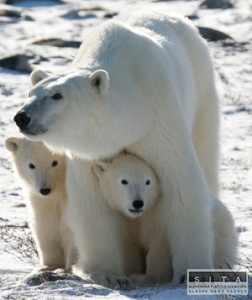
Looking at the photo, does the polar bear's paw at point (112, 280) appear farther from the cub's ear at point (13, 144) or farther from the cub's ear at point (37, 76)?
the cub's ear at point (37, 76)

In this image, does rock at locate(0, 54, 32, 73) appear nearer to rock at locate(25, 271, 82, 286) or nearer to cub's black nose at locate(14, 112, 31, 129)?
rock at locate(25, 271, 82, 286)

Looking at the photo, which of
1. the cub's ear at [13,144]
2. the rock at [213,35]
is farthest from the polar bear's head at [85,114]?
the rock at [213,35]

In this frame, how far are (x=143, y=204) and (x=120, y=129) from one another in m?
0.50

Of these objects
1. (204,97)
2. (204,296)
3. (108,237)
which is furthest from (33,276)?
(204,97)

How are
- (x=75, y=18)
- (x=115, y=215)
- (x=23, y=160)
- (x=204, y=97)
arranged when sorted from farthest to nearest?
(x=75, y=18) < (x=204, y=97) < (x=23, y=160) < (x=115, y=215)

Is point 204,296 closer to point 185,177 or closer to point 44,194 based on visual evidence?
point 185,177

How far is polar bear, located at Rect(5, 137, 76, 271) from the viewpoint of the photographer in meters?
7.00

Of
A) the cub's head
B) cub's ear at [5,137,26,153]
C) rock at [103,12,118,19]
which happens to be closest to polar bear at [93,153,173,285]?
the cub's head

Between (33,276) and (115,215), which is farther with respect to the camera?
(115,215)

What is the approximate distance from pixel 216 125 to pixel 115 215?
6.25 ft

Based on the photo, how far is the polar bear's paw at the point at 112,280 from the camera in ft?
20.9

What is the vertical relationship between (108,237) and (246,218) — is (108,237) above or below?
above

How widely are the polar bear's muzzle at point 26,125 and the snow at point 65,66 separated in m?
0.92

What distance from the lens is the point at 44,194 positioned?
→ 6820 mm
